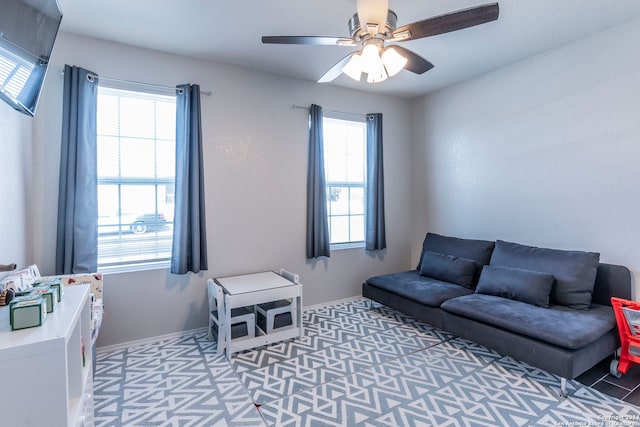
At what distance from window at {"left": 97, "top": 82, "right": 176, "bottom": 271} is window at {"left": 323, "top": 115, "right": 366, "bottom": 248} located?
1.70 m

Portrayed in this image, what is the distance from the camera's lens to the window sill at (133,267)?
2.66m

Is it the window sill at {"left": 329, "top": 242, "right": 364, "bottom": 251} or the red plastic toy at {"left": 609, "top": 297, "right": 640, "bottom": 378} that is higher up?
the window sill at {"left": 329, "top": 242, "right": 364, "bottom": 251}

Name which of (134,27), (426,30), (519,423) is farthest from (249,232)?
(519,423)

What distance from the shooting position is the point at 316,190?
348cm

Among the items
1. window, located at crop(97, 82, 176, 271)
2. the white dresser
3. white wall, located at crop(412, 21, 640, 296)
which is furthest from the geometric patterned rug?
white wall, located at crop(412, 21, 640, 296)

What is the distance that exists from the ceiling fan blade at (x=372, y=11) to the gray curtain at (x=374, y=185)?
2.16 m

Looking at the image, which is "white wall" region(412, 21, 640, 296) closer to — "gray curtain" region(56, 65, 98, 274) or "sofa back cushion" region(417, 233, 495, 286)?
"sofa back cushion" region(417, 233, 495, 286)

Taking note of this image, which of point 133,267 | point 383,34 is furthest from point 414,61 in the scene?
point 133,267

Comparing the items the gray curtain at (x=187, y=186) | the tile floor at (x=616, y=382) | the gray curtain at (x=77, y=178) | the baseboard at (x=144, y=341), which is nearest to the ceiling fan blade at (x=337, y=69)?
the gray curtain at (x=187, y=186)

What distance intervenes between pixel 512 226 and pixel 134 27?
3.83 m

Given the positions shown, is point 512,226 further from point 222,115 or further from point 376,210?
point 222,115

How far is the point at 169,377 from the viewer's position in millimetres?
2248

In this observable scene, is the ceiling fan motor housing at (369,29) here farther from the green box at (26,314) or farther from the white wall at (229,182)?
the green box at (26,314)

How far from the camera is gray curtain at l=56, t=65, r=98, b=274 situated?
95.2 inches
